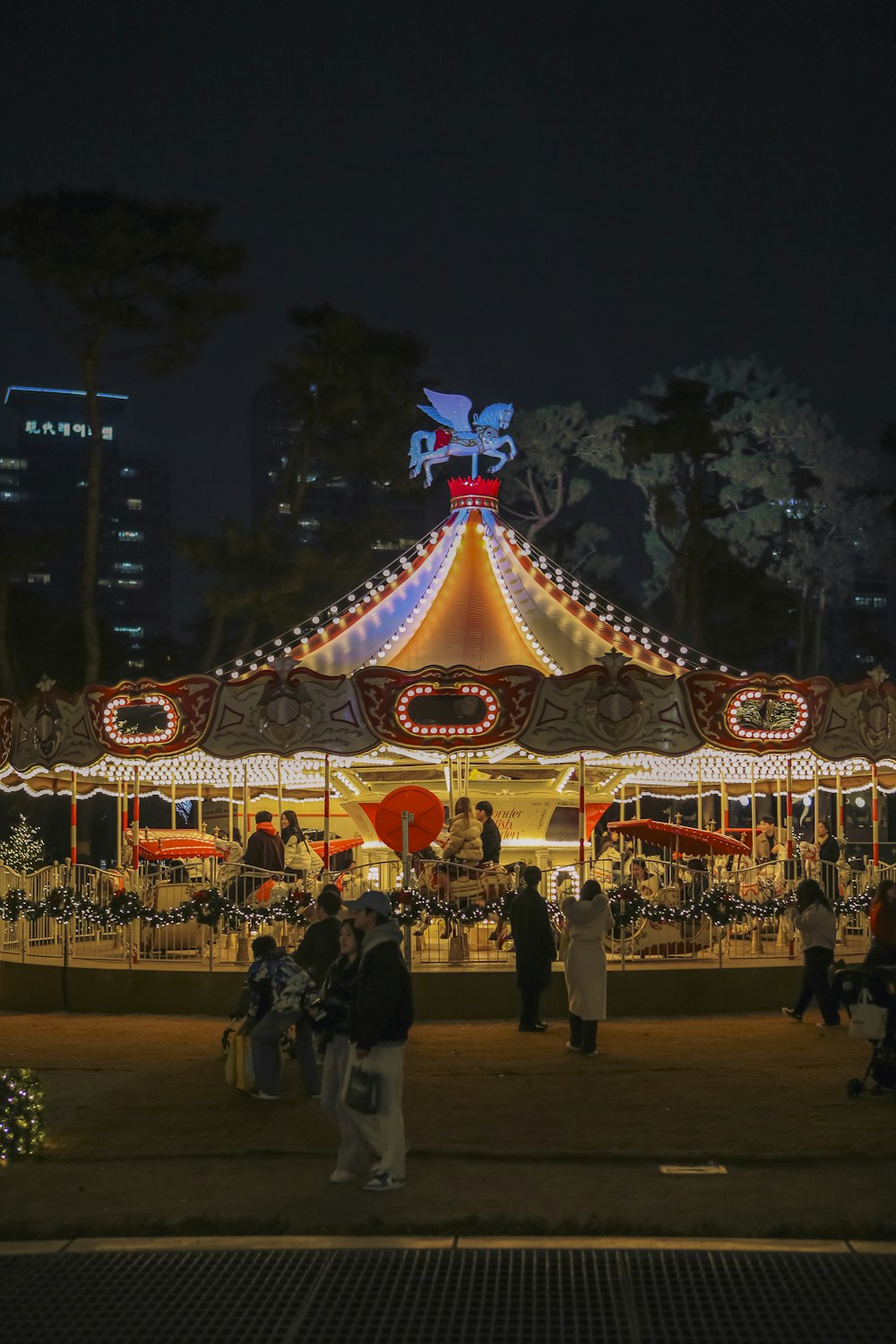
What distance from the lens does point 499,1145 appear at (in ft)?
29.9

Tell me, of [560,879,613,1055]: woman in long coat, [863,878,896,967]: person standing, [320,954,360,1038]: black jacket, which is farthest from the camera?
[560,879,613,1055]: woman in long coat

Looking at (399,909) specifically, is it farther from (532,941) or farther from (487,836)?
(487,836)

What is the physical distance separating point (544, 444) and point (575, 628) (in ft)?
73.3

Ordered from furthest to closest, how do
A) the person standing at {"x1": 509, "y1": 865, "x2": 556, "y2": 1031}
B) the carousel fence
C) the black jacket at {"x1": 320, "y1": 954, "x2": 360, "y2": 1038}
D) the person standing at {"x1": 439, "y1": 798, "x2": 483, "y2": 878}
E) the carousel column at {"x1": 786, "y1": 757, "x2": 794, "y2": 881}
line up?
the carousel column at {"x1": 786, "y1": 757, "x2": 794, "y2": 881}, the person standing at {"x1": 439, "y1": 798, "x2": 483, "y2": 878}, the carousel fence, the person standing at {"x1": 509, "y1": 865, "x2": 556, "y2": 1031}, the black jacket at {"x1": 320, "y1": 954, "x2": 360, "y2": 1038}

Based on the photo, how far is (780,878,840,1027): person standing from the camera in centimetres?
1395

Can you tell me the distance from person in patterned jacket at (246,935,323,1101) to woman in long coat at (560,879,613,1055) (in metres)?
2.69

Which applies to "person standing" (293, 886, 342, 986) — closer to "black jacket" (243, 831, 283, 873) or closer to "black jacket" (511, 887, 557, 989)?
"black jacket" (511, 887, 557, 989)

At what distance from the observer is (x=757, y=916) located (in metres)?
16.1

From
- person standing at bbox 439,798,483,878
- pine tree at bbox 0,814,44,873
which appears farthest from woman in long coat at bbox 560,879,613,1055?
pine tree at bbox 0,814,44,873

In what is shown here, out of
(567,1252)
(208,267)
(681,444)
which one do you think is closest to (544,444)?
(681,444)

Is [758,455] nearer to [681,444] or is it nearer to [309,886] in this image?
[681,444]

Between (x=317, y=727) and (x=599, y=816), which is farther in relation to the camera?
(x=599, y=816)

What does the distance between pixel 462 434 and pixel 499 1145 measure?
15054 millimetres

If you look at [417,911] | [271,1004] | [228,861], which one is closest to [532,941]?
[417,911]
